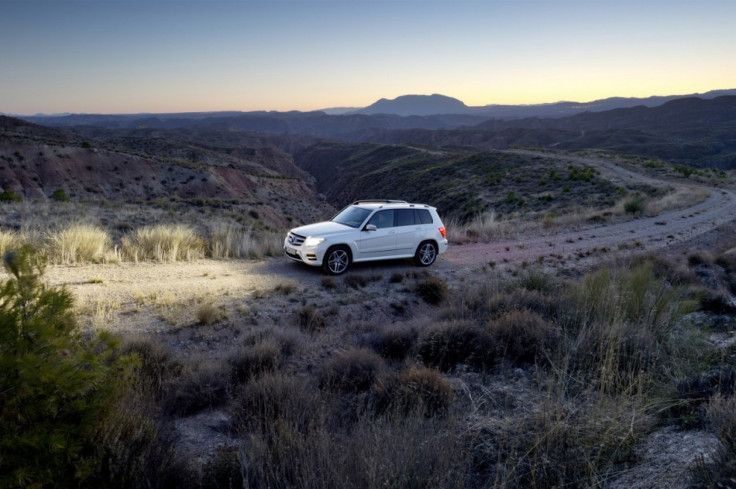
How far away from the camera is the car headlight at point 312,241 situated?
10.9m

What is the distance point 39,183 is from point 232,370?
5044 cm

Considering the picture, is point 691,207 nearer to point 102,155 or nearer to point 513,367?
point 513,367

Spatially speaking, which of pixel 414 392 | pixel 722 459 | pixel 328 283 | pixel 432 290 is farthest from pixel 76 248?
pixel 722 459

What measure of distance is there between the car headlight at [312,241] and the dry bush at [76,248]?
4.83 meters

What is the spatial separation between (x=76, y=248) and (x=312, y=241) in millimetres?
5718

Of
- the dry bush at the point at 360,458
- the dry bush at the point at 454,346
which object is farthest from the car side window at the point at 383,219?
the dry bush at the point at 360,458

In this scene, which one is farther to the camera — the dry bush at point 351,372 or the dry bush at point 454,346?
the dry bush at point 454,346

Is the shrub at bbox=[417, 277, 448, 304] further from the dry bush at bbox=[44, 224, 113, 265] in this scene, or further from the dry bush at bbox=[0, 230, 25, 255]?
the dry bush at bbox=[0, 230, 25, 255]

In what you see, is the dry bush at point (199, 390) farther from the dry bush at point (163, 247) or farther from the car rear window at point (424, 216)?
the car rear window at point (424, 216)

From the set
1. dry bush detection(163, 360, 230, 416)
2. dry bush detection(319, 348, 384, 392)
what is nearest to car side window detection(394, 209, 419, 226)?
dry bush detection(319, 348, 384, 392)

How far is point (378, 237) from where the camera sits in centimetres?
1159

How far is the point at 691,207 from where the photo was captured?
24344mm

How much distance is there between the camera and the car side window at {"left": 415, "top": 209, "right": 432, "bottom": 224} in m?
12.4

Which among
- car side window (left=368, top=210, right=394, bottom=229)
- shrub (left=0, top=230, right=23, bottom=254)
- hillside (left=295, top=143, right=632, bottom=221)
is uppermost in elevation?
car side window (left=368, top=210, right=394, bottom=229)
